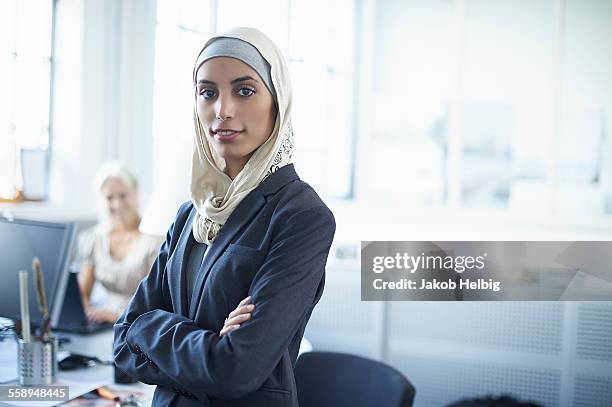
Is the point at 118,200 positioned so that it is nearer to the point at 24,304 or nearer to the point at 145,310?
the point at 24,304

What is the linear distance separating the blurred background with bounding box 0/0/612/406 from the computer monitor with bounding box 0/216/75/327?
33cm

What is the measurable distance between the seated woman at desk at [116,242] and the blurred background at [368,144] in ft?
0.55

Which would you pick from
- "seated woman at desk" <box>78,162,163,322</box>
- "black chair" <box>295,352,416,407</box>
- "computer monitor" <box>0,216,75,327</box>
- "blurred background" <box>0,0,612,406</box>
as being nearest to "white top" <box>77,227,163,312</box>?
"seated woman at desk" <box>78,162,163,322</box>

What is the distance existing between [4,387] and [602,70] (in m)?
1.68

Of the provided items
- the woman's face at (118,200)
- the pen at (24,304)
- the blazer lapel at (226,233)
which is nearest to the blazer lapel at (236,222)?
the blazer lapel at (226,233)

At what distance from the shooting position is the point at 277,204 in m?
1.12

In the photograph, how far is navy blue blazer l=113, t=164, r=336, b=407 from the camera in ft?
3.36

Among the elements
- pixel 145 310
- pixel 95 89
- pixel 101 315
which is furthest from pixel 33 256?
pixel 95 89

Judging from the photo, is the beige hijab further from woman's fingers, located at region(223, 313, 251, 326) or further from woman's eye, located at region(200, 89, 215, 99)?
woman's fingers, located at region(223, 313, 251, 326)

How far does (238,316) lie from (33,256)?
3.02 feet

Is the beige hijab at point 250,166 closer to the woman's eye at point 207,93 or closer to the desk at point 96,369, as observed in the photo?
the woman's eye at point 207,93

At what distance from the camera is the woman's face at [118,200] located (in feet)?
8.73

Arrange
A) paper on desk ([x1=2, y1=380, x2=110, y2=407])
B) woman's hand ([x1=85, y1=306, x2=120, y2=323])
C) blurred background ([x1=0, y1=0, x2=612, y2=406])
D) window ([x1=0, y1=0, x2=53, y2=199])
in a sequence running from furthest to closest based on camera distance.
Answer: window ([x1=0, y1=0, x2=53, y2=199]), woman's hand ([x1=85, y1=306, x2=120, y2=323]), blurred background ([x1=0, y1=0, x2=612, y2=406]), paper on desk ([x1=2, y1=380, x2=110, y2=407])

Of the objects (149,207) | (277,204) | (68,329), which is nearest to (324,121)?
(149,207)
